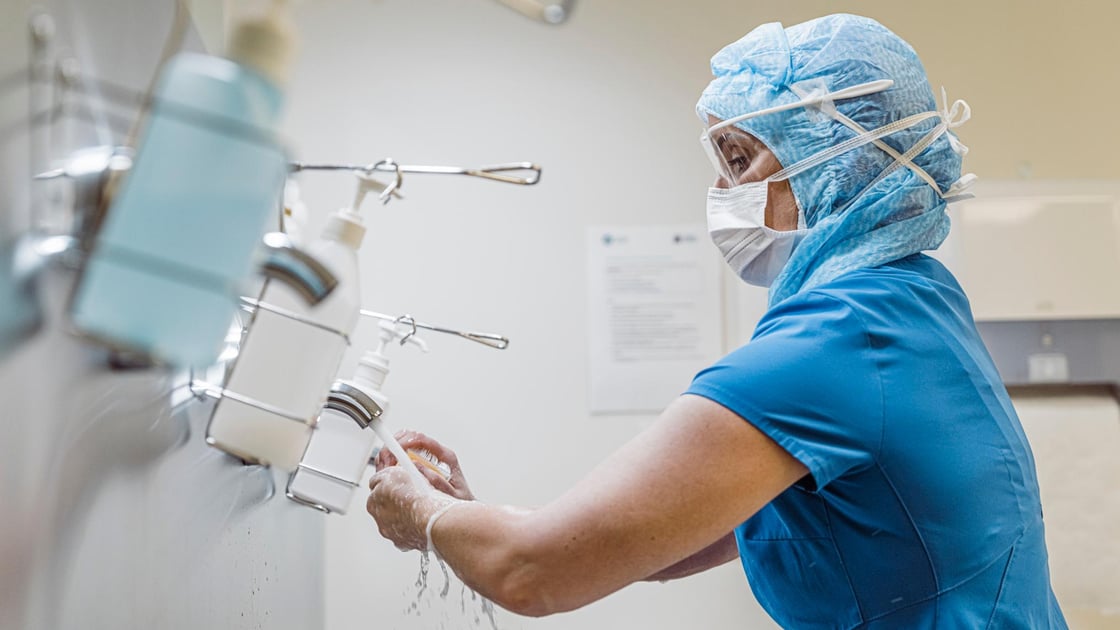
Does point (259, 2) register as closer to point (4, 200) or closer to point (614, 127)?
point (4, 200)

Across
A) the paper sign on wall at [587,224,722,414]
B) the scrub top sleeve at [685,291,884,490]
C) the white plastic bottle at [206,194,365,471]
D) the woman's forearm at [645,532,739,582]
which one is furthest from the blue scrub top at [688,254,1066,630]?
the paper sign on wall at [587,224,722,414]

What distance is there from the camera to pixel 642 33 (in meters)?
1.96

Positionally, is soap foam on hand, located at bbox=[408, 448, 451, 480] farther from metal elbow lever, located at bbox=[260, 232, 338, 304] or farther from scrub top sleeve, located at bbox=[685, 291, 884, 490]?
metal elbow lever, located at bbox=[260, 232, 338, 304]

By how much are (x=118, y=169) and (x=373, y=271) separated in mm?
1408

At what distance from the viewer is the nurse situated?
798 millimetres

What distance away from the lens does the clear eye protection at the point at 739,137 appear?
984mm

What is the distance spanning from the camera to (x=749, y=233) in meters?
1.07

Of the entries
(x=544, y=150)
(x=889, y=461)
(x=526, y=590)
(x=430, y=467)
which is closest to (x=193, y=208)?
(x=526, y=590)

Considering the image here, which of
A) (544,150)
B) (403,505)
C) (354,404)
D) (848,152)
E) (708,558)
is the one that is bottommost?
(708,558)

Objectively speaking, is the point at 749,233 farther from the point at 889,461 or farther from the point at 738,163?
the point at 889,461

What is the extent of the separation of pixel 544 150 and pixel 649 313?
1.31 feet

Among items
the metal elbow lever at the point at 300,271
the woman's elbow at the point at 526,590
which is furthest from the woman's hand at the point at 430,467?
the metal elbow lever at the point at 300,271

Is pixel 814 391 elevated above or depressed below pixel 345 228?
below

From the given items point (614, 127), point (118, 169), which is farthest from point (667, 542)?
point (614, 127)
